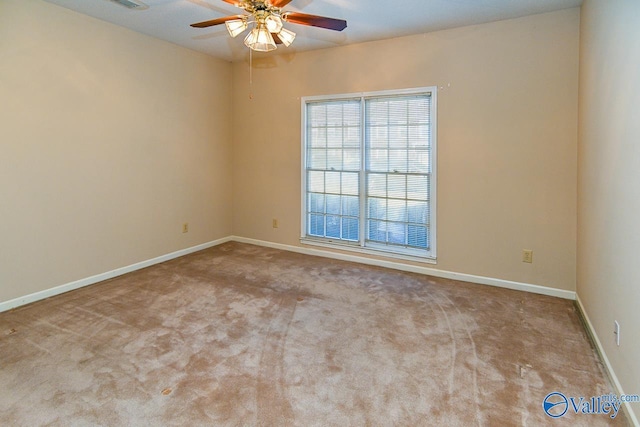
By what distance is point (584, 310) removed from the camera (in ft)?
9.35

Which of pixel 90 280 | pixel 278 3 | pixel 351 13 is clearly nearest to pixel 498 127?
pixel 351 13

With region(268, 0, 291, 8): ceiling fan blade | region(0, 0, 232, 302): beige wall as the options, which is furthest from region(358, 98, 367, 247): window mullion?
region(0, 0, 232, 302): beige wall

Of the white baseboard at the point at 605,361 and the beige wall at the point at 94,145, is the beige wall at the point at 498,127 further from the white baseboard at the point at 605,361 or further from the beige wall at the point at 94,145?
the beige wall at the point at 94,145

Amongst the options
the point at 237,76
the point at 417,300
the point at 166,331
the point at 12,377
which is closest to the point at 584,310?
the point at 417,300

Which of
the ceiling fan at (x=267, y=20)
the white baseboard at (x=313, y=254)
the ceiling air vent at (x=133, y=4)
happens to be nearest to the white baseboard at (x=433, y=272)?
the white baseboard at (x=313, y=254)

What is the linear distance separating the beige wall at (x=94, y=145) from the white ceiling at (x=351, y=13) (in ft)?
1.01

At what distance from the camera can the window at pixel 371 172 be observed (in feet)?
13.0

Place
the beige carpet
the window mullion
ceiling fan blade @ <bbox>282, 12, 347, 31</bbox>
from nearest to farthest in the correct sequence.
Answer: the beige carpet → ceiling fan blade @ <bbox>282, 12, 347, 31</bbox> → the window mullion

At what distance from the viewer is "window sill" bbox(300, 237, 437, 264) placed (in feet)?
13.2

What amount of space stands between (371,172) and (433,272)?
1377 millimetres

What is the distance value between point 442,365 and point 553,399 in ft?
1.92

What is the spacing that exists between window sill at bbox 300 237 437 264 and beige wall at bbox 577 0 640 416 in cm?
147

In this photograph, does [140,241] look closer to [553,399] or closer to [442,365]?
[442,365]

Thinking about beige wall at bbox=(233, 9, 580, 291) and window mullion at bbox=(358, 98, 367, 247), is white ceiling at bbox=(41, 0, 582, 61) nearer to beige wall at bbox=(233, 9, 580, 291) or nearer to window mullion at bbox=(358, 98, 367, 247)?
beige wall at bbox=(233, 9, 580, 291)
